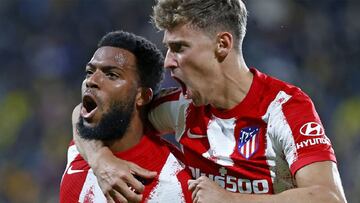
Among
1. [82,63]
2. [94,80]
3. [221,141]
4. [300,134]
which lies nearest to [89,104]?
[94,80]

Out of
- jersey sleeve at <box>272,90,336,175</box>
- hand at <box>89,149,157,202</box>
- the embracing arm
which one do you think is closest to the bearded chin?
hand at <box>89,149,157,202</box>

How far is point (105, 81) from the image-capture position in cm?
320

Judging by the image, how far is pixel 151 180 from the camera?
317 cm

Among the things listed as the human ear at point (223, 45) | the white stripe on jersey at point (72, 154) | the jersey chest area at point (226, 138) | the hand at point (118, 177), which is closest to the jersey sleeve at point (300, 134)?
the jersey chest area at point (226, 138)

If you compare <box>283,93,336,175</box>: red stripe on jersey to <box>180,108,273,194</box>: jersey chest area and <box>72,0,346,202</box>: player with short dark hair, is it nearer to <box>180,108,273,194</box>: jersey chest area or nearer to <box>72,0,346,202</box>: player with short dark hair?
<box>72,0,346,202</box>: player with short dark hair

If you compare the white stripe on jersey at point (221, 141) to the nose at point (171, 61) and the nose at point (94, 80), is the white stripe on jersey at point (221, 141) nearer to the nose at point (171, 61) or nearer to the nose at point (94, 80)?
the nose at point (171, 61)

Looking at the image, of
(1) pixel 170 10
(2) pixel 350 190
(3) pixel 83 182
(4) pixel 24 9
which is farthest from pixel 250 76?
(4) pixel 24 9

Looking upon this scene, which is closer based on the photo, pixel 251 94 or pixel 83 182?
pixel 251 94

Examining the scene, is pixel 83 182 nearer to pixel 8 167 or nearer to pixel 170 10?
pixel 170 10

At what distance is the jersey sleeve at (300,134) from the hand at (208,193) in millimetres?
278

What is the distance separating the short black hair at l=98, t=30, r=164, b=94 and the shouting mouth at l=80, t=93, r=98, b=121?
23cm

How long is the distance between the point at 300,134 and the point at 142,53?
2.94 feet

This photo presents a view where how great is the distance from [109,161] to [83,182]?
0.21 metres

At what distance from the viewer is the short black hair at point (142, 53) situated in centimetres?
329
